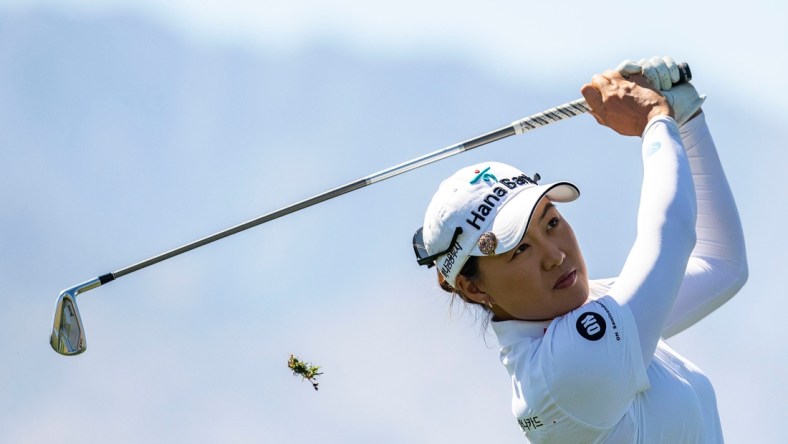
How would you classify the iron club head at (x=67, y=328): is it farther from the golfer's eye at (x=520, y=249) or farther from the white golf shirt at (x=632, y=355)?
the golfer's eye at (x=520, y=249)

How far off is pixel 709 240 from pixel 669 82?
1.74 feet

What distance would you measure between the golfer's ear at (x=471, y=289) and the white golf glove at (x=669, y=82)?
80cm

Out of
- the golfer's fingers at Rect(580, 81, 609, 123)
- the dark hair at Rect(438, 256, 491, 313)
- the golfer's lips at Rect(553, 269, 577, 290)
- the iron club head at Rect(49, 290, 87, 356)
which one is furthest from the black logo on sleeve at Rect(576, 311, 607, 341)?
the iron club head at Rect(49, 290, 87, 356)

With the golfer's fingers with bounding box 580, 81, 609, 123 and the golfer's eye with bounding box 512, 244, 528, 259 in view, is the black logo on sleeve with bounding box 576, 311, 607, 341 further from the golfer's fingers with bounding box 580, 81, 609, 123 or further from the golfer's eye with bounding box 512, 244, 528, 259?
the golfer's fingers with bounding box 580, 81, 609, 123

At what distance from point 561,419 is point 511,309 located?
368 mm

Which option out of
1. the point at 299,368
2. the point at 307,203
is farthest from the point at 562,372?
the point at 299,368

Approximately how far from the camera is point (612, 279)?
4082mm

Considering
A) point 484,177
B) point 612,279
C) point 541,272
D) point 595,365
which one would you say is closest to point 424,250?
point 484,177

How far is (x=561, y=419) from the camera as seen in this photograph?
365cm

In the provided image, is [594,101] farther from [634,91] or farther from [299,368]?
[299,368]

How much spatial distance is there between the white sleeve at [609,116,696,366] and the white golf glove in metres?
0.36

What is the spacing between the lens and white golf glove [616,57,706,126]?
392 cm

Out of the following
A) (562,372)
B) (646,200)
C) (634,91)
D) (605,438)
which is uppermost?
(634,91)

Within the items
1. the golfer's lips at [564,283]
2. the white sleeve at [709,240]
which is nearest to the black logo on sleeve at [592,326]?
the golfer's lips at [564,283]
